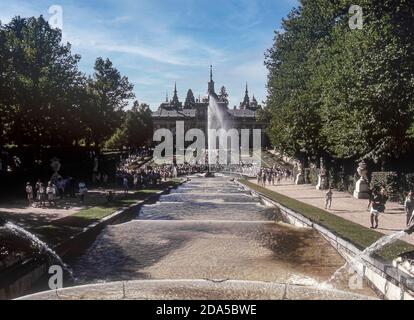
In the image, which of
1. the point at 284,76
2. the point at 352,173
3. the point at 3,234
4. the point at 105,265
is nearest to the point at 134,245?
the point at 105,265

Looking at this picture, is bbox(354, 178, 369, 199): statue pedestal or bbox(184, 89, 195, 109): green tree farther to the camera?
bbox(184, 89, 195, 109): green tree

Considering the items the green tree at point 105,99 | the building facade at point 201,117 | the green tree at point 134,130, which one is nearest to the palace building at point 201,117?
the building facade at point 201,117

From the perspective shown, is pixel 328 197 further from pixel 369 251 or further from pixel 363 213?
pixel 369 251

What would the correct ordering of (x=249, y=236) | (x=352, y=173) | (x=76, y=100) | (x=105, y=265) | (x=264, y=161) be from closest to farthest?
(x=105, y=265)
(x=249, y=236)
(x=352, y=173)
(x=76, y=100)
(x=264, y=161)

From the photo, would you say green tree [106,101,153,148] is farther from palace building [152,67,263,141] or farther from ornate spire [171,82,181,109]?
ornate spire [171,82,181,109]

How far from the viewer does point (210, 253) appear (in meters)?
17.5

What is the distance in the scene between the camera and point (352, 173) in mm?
42594

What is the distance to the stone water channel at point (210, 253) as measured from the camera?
14.4 m

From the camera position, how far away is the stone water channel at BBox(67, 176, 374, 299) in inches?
568

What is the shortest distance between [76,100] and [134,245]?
118 ft

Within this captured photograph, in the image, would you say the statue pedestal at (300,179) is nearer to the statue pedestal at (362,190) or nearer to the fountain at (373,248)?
the statue pedestal at (362,190)

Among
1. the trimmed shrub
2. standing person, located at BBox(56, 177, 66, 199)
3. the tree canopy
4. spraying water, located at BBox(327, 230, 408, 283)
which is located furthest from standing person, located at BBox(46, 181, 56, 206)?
the trimmed shrub
